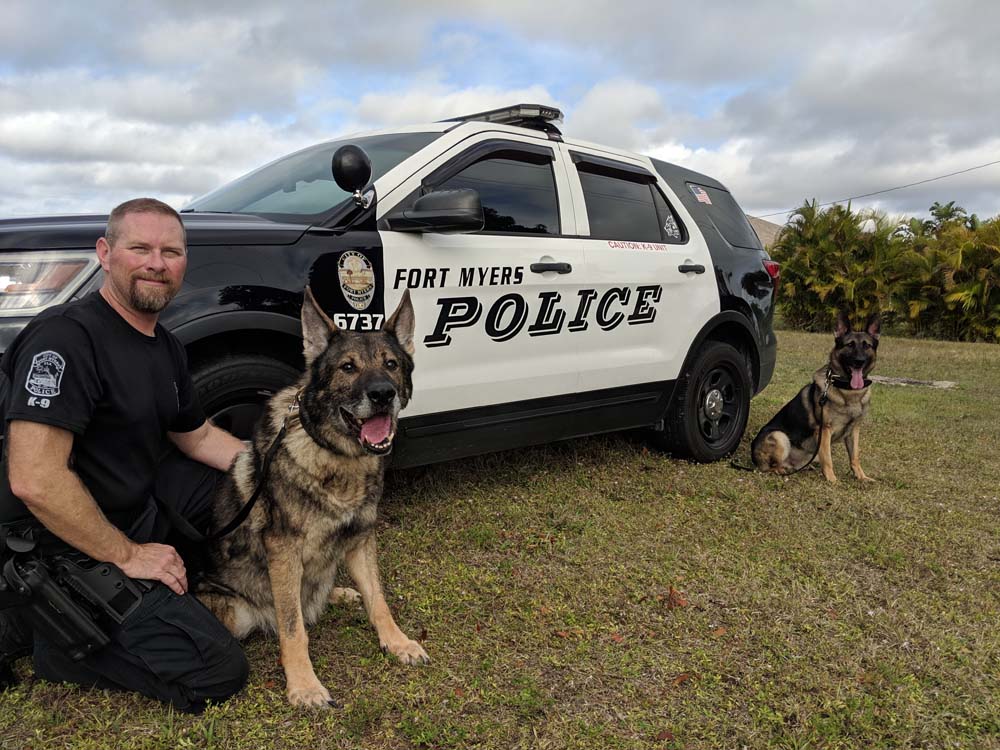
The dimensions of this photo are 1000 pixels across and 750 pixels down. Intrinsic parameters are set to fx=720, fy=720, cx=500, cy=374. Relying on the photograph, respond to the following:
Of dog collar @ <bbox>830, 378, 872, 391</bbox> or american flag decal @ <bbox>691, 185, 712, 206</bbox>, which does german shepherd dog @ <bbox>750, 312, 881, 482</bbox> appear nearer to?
dog collar @ <bbox>830, 378, 872, 391</bbox>

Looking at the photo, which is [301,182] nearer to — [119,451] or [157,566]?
[119,451]

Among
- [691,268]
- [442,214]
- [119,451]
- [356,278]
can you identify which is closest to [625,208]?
[691,268]

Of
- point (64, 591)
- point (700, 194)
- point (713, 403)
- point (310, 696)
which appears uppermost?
point (700, 194)

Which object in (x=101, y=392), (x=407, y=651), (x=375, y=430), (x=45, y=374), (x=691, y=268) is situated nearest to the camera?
(x=45, y=374)

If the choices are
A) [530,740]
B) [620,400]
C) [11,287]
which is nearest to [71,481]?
[11,287]

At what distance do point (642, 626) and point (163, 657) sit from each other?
1.79 metres

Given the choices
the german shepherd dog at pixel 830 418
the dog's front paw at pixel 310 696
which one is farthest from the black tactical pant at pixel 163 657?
the german shepherd dog at pixel 830 418

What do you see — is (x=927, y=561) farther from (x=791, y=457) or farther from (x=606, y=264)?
(x=606, y=264)

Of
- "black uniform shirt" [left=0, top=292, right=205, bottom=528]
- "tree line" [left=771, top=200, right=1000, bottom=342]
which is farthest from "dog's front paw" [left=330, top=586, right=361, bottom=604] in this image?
"tree line" [left=771, top=200, right=1000, bottom=342]

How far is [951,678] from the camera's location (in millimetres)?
2617

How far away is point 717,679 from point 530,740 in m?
0.77

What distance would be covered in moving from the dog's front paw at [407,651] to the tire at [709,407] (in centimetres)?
287

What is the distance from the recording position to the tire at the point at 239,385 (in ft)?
9.55

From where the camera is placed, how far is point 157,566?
232 cm
